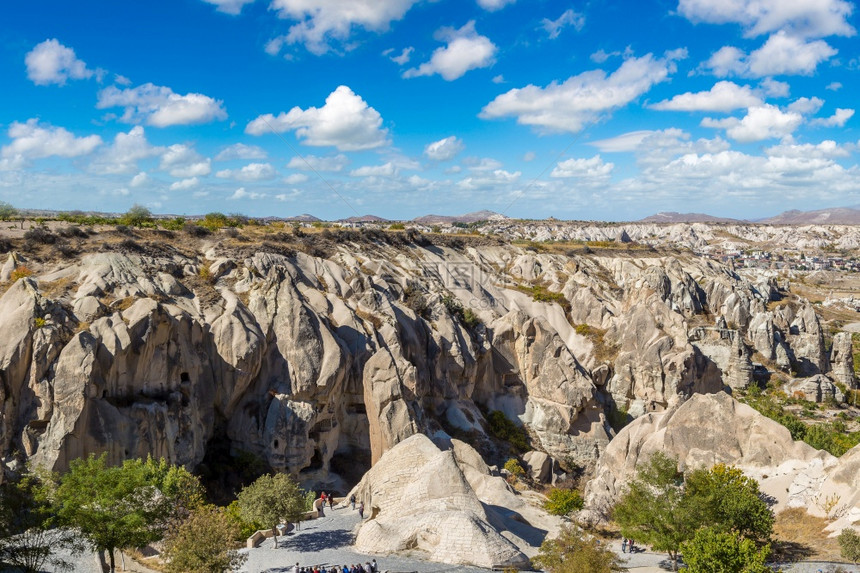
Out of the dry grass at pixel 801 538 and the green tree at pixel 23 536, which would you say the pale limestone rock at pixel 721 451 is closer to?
the dry grass at pixel 801 538

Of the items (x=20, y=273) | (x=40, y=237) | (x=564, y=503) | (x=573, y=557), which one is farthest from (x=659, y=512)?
(x=40, y=237)

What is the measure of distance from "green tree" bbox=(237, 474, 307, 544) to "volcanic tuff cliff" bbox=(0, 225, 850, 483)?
8092 mm

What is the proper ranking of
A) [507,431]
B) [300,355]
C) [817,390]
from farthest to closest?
[817,390]
[507,431]
[300,355]

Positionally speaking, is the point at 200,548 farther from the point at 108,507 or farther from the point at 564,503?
the point at 564,503

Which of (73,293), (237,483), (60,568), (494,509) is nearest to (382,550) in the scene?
(494,509)

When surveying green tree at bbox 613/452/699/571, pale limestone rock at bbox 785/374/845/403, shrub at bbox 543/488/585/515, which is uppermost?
green tree at bbox 613/452/699/571

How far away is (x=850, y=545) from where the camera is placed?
16938 millimetres

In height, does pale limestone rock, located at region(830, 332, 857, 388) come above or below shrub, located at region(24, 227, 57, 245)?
below

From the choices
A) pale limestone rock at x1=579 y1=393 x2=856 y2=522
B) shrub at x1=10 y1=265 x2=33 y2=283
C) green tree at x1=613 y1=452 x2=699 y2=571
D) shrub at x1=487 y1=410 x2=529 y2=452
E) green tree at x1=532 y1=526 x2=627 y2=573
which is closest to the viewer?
green tree at x1=532 y1=526 x2=627 y2=573

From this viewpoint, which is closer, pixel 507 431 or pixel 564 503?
pixel 564 503

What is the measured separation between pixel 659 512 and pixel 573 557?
4.93 meters

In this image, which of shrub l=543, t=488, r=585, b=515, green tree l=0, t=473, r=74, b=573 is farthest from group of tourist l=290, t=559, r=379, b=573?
shrub l=543, t=488, r=585, b=515

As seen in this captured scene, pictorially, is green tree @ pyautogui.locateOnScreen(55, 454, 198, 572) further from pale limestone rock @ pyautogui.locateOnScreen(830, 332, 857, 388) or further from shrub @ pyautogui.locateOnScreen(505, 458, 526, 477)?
pale limestone rock @ pyautogui.locateOnScreen(830, 332, 857, 388)

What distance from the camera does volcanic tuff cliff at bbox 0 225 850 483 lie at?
2675 cm
